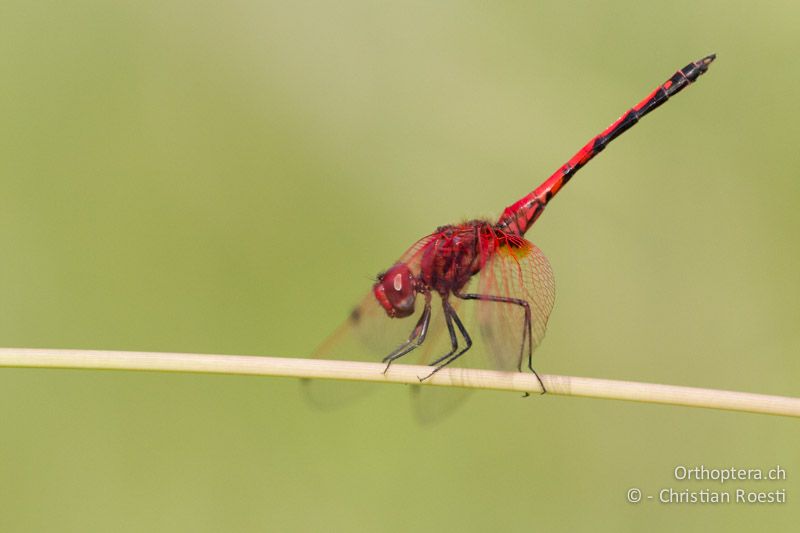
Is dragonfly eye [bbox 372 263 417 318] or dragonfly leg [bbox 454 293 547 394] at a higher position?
dragonfly eye [bbox 372 263 417 318]

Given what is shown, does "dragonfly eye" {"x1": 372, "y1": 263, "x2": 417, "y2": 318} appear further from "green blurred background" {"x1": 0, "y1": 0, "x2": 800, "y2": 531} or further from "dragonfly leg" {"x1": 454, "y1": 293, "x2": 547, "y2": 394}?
"green blurred background" {"x1": 0, "y1": 0, "x2": 800, "y2": 531}

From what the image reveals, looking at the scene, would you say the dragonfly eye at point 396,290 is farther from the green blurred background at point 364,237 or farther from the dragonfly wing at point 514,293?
the green blurred background at point 364,237

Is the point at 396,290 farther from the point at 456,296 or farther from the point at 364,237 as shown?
the point at 364,237

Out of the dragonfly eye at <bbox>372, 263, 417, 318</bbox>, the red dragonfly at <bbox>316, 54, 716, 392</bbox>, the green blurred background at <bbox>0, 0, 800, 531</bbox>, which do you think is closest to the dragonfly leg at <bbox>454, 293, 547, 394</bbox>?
the red dragonfly at <bbox>316, 54, 716, 392</bbox>

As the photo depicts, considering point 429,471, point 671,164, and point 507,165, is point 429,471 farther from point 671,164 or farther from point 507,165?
point 671,164

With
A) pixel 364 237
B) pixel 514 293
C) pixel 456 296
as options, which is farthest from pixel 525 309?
pixel 364 237

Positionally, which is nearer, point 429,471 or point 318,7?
point 429,471

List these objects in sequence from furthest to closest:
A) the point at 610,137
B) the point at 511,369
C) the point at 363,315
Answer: the point at 610,137 → the point at 363,315 → the point at 511,369

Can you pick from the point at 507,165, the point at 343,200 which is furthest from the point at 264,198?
the point at 507,165
